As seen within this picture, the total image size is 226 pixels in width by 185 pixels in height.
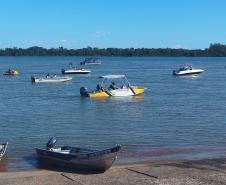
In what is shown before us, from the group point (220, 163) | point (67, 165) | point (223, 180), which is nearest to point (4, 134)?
point (67, 165)

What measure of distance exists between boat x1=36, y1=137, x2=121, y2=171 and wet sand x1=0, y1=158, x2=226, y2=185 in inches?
15.5

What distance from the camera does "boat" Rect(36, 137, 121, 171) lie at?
2241 centimetres

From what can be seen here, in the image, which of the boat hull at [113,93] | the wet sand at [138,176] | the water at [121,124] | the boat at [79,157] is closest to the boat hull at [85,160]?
the boat at [79,157]

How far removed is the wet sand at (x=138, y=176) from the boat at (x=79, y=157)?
39 centimetres

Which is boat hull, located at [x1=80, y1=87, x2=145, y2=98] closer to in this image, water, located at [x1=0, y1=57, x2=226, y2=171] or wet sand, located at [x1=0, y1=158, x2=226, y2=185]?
water, located at [x1=0, y1=57, x2=226, y2=171]

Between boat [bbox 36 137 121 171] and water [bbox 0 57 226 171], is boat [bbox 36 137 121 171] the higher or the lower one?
the higher one

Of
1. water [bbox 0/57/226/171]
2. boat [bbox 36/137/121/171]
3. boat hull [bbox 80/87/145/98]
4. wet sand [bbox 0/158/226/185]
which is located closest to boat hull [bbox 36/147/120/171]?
boat [bbox 36/137/121/171]

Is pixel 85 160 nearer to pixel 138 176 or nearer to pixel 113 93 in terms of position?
pixel 138 176

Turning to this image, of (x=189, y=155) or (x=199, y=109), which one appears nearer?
(x=189, y=155)

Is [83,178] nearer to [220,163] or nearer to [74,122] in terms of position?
[220,163]

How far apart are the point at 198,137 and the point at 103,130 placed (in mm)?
6387

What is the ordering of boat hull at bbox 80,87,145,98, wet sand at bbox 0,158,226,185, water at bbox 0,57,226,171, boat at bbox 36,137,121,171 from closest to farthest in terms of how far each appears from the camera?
wet sand at bbox 0,158,226,185 < boat at bbox 36,137,121,171 < water at bbox 0,57,226,171 < boat hull at bbox 80,87,145,98

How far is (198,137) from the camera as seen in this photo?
3453cm

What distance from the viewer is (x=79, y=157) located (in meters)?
23.4
